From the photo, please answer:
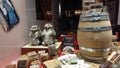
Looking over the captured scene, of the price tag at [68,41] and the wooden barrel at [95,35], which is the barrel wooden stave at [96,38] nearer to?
the wooden barrel at [95,35]

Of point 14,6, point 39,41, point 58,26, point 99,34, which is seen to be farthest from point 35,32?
point 58,26

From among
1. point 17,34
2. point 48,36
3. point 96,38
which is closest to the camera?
point 96,38

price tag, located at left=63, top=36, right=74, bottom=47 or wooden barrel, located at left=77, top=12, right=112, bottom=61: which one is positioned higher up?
wooden barrel, located at left=77, top=12, right=112, bottom=61

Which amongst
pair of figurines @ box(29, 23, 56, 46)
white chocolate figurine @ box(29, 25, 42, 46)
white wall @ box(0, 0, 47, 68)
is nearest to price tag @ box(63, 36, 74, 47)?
pair of figurines @ box(29, 23, 56, 46)

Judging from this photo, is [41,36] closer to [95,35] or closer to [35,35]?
[35,35]

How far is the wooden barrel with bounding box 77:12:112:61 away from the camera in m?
1.13

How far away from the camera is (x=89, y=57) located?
1.23 meters

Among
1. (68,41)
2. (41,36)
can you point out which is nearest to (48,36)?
(41,36)

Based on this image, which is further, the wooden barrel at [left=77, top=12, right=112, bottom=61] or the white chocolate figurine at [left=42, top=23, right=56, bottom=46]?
the white chocolate figurine at [left=42, top=23, right=56, bottom=46]

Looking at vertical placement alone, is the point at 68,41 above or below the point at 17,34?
below

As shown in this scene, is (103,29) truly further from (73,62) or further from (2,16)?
(2,16)

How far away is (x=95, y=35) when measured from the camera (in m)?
1.14

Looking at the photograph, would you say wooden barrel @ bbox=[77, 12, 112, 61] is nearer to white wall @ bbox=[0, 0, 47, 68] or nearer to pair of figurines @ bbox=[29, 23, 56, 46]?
pair of figurines @ bbox=[29, 23, 56, 46]

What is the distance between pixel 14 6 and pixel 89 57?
78 centimetres
